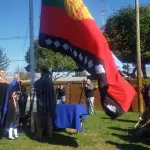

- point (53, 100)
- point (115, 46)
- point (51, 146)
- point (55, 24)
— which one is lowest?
point (51, 146)

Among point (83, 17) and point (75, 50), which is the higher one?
point (83, 17)

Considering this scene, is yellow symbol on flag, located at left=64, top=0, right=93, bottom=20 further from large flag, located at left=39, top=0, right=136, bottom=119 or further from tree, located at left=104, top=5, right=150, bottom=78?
tree, located at left=104, top=5, right=150, bottom=78

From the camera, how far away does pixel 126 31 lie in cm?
3170

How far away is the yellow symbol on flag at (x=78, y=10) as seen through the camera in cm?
823

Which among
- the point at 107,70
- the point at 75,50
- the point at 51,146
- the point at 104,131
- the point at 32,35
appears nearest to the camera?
the point at 107,70

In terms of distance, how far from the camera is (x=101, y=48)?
797 centimetres

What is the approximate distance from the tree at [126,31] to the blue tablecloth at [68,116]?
21.3m

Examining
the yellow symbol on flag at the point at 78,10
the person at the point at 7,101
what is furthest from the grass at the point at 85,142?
the yellow symbol on flag at the point at 78,10

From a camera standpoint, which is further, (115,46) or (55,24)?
(115,46)

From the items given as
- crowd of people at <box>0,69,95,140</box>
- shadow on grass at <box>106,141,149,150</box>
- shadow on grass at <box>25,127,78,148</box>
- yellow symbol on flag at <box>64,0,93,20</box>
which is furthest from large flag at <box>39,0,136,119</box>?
shadow on grass at <box>25,127,78,148</box>

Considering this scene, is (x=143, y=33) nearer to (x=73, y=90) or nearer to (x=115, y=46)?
(x=115, y=46)

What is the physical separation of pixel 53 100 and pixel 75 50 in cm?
206

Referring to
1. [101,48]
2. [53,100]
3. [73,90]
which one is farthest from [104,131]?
[73,90]

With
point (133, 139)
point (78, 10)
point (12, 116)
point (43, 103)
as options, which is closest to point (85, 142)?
point (133, 139)
